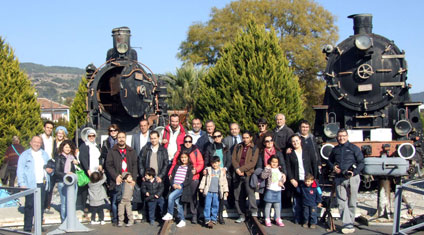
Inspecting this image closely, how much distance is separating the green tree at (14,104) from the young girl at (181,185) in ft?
33.8

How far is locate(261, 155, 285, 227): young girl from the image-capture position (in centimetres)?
796

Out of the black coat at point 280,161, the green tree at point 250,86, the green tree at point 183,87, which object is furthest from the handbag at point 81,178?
the green tree at point 183,87

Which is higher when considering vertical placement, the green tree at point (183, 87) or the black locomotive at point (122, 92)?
the green tree at point (183, 87)

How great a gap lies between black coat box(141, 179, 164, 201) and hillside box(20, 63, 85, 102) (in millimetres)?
133231

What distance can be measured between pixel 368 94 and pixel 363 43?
1.25 metres

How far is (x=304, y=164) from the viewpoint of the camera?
318 inches

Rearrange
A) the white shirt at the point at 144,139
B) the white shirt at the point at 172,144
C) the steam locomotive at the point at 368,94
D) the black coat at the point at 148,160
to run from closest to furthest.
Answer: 1. the black coat at the point at 148,160
2. the white shirt at the point at 172,144
3. the white shirt at the point at 144,139
4. the steam locomotive at the point at 368,94

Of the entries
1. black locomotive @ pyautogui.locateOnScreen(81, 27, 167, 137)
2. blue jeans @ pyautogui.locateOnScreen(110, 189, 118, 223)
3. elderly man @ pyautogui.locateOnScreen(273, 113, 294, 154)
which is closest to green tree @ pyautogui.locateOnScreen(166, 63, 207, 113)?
black locomotive @ pyautogui.locateOnScreen(81, 27, 167, 137)

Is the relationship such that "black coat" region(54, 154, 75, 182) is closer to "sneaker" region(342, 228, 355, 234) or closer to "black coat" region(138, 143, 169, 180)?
"black coat" region(138, 143, 169, 180)

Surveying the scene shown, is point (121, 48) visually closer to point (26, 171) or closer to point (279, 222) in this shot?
point (26, 171)

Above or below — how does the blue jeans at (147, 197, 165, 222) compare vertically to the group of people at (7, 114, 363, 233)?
below

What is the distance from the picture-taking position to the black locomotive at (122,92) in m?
11.7

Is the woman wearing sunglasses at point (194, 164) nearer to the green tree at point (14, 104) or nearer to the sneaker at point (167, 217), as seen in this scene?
the sneaker at point (167, 217)

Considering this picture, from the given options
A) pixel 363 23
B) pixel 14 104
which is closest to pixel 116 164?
pixel 363 23
